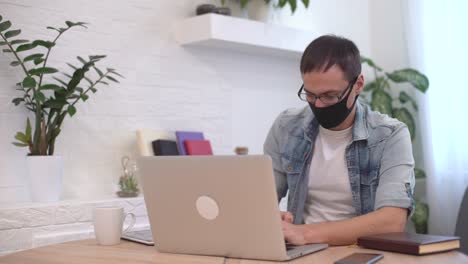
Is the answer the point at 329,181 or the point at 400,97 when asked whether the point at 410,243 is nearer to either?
the point at 329,181

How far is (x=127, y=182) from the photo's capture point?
2928 mm

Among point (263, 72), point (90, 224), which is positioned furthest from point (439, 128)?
point (90, 224)

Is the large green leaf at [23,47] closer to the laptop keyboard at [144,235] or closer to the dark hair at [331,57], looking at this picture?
the laptop keyboard at [144,235]

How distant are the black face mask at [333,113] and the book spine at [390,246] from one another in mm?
504

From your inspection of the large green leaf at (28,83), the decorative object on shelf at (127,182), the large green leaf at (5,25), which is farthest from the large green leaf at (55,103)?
the decorative object on shelf at (127,182)

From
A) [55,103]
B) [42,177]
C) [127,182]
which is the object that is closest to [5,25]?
[55,103]

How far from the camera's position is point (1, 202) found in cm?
265

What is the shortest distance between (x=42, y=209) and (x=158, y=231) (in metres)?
1.14

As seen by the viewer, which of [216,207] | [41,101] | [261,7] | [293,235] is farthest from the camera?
[261,7]

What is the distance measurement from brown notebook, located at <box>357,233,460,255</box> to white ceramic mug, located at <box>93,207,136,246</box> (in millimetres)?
664

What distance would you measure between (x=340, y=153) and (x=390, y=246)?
57cm

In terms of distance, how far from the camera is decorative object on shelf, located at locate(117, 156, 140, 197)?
9.49 ft

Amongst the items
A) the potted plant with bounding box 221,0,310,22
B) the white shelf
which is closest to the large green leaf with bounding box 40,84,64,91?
the white shelf

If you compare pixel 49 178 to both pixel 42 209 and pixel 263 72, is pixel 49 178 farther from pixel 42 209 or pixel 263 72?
pixel 263 72
